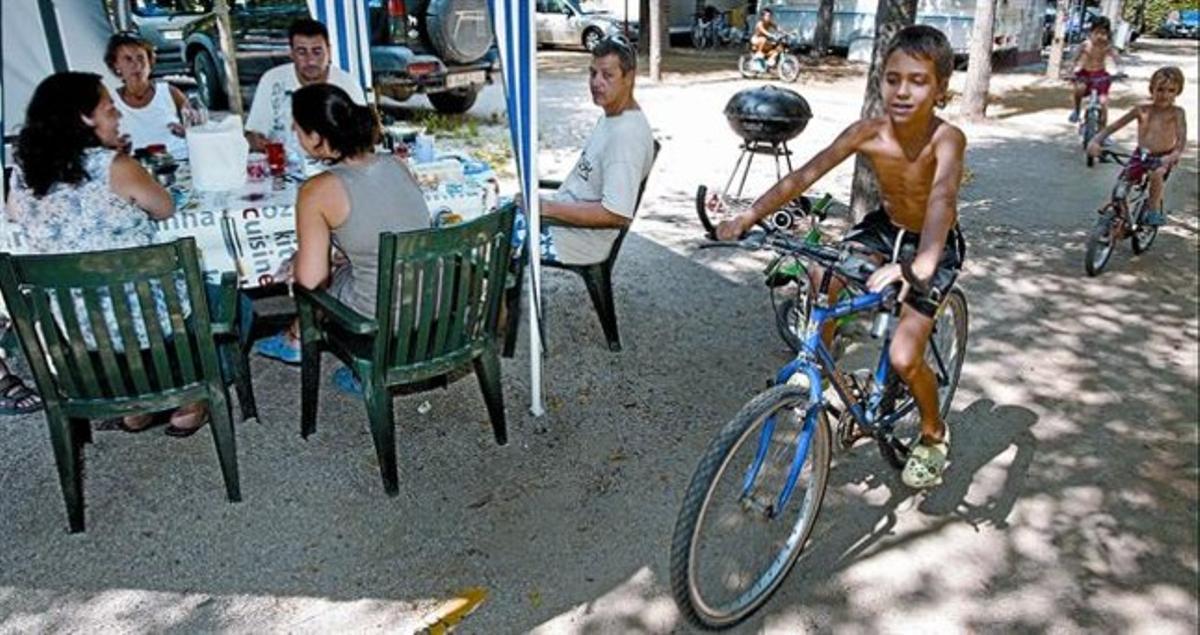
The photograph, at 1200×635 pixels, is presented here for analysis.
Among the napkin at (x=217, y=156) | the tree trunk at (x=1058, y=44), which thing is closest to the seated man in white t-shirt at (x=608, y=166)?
the napkin at (x=217, y=156)

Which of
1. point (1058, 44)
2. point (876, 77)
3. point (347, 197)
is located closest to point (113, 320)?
point (347, 197)

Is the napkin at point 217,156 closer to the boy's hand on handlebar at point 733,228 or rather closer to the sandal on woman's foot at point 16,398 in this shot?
the sandal on woman's foot at point 16,398

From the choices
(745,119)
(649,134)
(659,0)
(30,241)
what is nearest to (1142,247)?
(745,119)

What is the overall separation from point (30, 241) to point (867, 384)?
2.65 meters

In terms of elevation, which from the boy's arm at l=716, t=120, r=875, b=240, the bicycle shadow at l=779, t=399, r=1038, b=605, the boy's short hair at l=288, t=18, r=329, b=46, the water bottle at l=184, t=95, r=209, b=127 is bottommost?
the bicycle shadow at l=779, t=399, r=1038, b=605

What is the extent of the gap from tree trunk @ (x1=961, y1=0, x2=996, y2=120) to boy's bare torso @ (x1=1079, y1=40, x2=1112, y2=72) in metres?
0.93

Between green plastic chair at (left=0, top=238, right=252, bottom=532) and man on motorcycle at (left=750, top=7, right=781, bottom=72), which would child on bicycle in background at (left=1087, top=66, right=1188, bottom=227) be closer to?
green plastic chair at (left=0, top=238, right=252, bottom=532)

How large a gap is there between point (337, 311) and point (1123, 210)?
4529mm

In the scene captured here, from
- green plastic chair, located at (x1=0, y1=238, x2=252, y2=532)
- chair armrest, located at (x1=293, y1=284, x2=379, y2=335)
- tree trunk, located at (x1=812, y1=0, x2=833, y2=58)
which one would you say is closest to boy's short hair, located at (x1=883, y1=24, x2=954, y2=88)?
chair armrest, located at (x1=293, y1=284, x2=379, y2=335)

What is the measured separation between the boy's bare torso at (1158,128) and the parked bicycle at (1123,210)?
62mm

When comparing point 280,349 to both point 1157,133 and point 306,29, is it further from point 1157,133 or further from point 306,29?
point 1157,133

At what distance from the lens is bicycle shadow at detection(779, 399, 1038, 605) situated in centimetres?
253

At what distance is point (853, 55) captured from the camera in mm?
16562

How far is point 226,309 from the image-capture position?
Result: 8.61 feet
